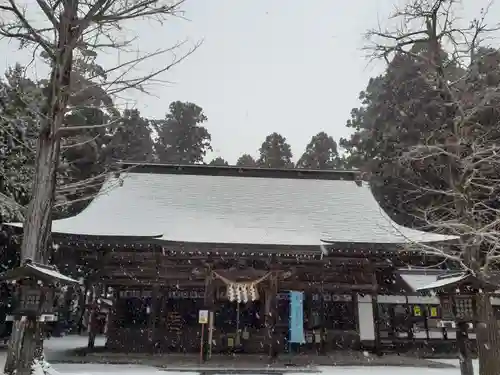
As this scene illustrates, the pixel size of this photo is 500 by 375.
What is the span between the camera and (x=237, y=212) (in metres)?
14.8

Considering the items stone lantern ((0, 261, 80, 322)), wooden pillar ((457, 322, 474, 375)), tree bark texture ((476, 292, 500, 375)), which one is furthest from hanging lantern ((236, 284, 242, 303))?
tree bark texture ((476, 292, 500, 375))

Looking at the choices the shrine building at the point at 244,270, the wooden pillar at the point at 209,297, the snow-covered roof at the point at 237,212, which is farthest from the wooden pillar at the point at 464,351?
the wooden pillar at the point at 209,297

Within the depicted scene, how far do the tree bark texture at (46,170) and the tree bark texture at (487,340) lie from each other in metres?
7.38

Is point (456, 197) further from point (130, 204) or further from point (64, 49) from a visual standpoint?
point (130, 204)

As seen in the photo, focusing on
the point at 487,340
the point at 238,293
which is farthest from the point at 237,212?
the point at 487,340

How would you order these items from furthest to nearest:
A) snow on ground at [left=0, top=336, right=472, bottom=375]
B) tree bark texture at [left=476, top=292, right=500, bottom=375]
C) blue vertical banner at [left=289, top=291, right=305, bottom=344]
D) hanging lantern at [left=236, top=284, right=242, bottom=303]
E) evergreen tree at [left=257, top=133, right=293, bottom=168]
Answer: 1. evergreen tree at [left=257, top=133, right=293, bottom=168]
2. blue vertical banner at [left=289, top=291, right=305, bottom=344]
3. hanging lantern at [left=236, top=284, right=242, bottom=303]
4. snow on ground at [left=0, top=336, right=472, bottom=375]
5. tree bark texture at [left=476, top=292, right=500, bottom=375]

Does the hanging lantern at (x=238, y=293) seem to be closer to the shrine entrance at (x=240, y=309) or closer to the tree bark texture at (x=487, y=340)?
the shrine entrance at (x=240, y=309)

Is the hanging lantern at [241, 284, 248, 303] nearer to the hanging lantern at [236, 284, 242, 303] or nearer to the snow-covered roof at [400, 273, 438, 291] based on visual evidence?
the hanging lantern at [236, 284, 242, 303]

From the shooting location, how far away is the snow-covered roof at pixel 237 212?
12336 mm

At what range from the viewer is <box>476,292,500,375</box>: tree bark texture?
690 cm

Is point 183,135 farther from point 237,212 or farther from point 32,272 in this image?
point 32,272

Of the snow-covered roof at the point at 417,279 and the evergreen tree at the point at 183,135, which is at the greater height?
the evergreen tree at the point at 183,135

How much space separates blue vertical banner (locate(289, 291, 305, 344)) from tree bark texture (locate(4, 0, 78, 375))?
7.36 m

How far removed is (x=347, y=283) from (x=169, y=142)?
33152 mm
